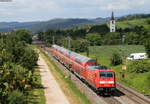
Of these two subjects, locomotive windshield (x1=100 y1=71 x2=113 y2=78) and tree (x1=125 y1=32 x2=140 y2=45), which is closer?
locomotive windshield (x1=100 y1=71 x2=113 y2=78)

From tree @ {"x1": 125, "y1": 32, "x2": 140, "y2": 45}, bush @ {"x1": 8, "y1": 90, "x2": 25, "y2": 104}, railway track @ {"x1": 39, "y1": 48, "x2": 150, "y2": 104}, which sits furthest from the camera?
tree @ {"x1": 125, "y1": 32, "x2": 140, "y2": 45}

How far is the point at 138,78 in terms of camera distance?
5653 cm

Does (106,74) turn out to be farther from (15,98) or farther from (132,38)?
(132,38)

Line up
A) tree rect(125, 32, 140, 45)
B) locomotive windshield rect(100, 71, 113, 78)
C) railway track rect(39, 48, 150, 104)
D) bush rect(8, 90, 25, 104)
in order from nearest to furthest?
bush rect(8, 90, 25, 104) < railway track rect(39, 48, 150, 104) < locomotive windshield rect(100, 71, 113, 78) < tree rect(125, 32, 140, 45)

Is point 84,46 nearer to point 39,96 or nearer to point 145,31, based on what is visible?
point 145,31

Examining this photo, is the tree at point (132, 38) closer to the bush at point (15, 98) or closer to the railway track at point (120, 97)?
the railway track at point (120, 97)

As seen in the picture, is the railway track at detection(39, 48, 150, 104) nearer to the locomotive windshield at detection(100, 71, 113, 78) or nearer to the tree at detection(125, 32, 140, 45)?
the locomotive windshield at detection(100, 71, 113, 78)

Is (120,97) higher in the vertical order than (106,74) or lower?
lower

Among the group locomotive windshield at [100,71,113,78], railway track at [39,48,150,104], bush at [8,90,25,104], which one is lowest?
railway track at [39,48,150,104]

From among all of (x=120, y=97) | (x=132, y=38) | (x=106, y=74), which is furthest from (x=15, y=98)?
(x=132, y=38)

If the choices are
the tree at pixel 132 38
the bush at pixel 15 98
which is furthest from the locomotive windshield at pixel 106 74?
the tree at pixel 132 38

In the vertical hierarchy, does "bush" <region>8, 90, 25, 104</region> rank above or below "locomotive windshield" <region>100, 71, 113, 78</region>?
above

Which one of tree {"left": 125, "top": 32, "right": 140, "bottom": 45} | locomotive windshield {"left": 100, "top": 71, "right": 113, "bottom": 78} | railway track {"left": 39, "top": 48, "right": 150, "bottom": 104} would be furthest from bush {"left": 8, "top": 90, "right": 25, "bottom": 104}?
tree {"left": 125, "top": 32, "right": 140, "bottom": 45}

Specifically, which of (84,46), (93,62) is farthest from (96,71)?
(84,46)
